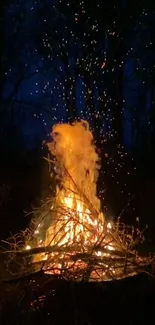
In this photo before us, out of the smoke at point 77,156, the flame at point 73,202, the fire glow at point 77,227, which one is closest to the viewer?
the fire glow at point 77,227

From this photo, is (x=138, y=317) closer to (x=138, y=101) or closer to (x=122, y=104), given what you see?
(x=122, y=104)

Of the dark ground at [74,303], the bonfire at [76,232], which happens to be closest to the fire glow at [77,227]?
the bonfire at [76,232]

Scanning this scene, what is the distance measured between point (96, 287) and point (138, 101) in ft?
65.3

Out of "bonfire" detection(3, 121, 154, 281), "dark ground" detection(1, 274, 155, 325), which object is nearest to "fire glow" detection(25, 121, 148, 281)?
"bonfire" detection(3, 121, 154, 281)

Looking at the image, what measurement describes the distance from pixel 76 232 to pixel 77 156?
110 centimetres

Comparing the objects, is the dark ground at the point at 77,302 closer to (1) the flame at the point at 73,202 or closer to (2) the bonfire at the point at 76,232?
(2) the bonfire at the point at 76,232

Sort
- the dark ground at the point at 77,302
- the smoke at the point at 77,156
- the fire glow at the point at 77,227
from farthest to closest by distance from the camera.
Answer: the smoke at the point at 77,156 → the fire glow at the point at 77,227 → the dark ground at the point at 77,302

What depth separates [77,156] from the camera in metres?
6.52

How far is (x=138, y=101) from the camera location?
80.7ft

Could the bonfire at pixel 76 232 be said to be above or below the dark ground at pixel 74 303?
above

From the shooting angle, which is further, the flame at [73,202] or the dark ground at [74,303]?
the flame at [73,202]

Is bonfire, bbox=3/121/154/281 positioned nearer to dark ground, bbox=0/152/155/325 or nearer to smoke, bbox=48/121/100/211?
smoke, bbox=48/121/100/211

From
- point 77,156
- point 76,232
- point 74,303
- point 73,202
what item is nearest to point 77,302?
point 74,303

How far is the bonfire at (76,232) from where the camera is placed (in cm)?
545
